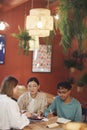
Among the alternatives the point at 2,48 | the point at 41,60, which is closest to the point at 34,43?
the point at 2,48

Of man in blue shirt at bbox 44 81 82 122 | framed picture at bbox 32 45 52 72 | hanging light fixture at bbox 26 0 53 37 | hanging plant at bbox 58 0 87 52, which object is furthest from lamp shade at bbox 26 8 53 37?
framed picture at bbox 32 45 52 72

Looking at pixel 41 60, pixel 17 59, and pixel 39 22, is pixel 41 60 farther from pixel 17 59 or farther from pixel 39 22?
pixel 39 22

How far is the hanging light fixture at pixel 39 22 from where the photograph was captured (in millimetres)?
3502

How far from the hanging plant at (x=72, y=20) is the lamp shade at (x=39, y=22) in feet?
0.53

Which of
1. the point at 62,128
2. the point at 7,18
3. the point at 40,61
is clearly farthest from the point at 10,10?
the point at 62,128

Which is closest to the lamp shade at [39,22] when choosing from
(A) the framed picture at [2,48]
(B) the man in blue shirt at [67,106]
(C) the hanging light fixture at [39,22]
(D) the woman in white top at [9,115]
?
(C) the hanging light fixture at [39,22]

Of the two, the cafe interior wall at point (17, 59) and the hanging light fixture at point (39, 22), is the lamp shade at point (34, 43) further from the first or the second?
the cafe interior wall at point (17, 59)

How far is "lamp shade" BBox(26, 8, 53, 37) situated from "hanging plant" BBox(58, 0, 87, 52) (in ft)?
0.53

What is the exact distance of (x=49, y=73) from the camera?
26.5 ft

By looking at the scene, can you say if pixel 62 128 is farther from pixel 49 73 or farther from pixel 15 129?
pixel 49 73

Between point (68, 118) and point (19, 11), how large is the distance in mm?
4708

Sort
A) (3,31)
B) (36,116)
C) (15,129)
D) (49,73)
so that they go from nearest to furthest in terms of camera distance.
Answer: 1. (15,129)
2. (36,116)
3. (3,31)
4. (49,73)

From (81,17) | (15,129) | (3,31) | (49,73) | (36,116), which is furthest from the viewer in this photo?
(49,73)

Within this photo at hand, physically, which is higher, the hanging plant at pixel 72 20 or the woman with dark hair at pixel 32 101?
the hanging plant at pixel 72 20
